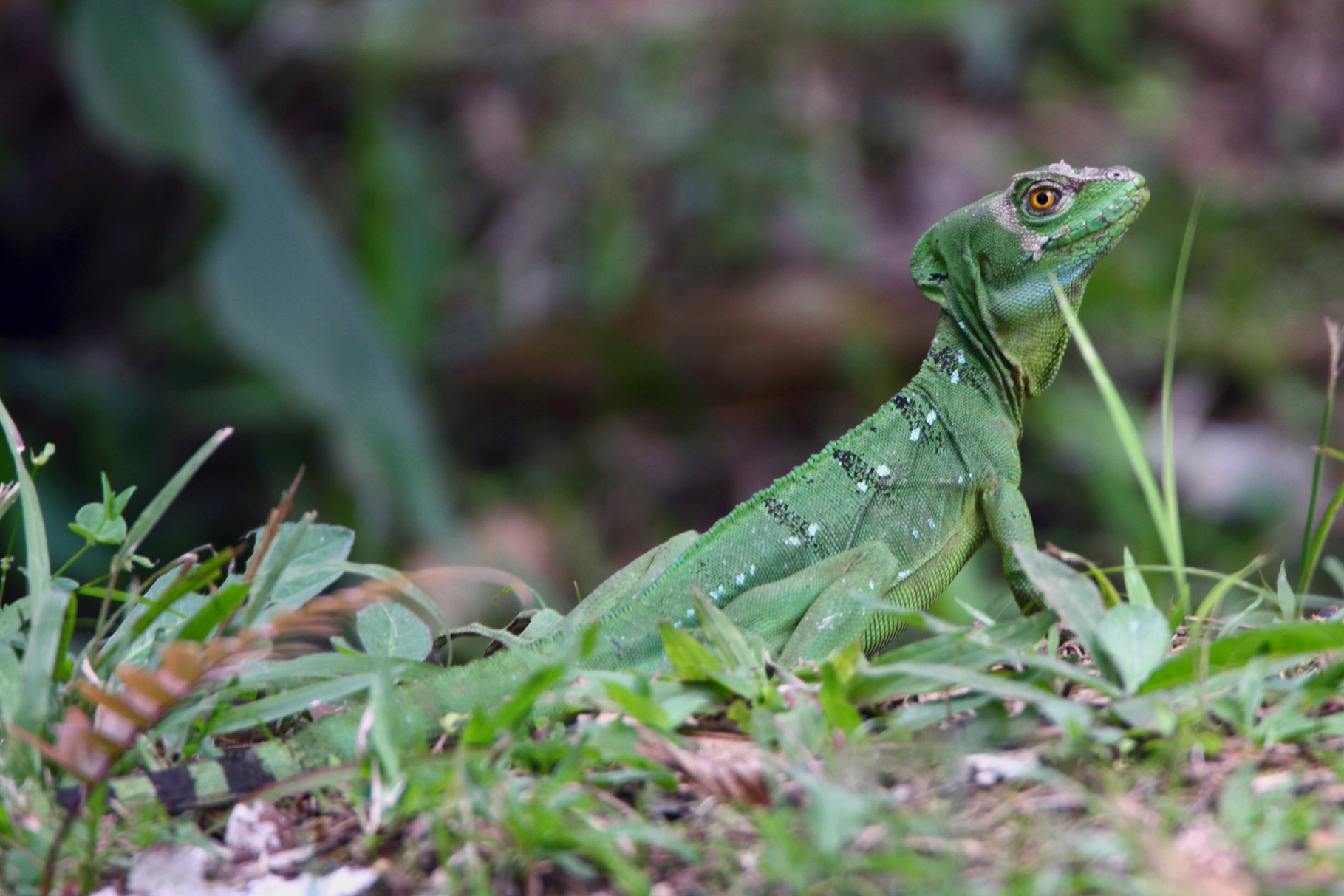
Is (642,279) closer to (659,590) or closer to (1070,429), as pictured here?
(1070,429)

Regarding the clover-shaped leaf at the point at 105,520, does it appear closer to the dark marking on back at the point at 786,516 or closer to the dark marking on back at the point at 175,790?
the dark marking on back at the point at 175,790

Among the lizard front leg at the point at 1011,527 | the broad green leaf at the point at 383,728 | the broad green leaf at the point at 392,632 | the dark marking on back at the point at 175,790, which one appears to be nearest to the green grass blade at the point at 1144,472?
the lizard front leg at the point at 1011,527

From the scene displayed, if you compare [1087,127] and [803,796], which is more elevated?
[1087,127]

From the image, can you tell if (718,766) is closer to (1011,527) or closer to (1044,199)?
(1011,527)

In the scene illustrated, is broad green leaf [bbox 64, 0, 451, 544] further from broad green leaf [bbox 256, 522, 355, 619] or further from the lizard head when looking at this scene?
the lizard head

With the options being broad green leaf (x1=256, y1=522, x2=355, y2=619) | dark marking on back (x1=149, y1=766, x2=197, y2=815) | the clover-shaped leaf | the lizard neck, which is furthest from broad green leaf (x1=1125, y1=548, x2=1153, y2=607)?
the clover-shaped leaf

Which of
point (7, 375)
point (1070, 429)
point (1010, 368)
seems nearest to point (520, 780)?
point (1010, 368)
